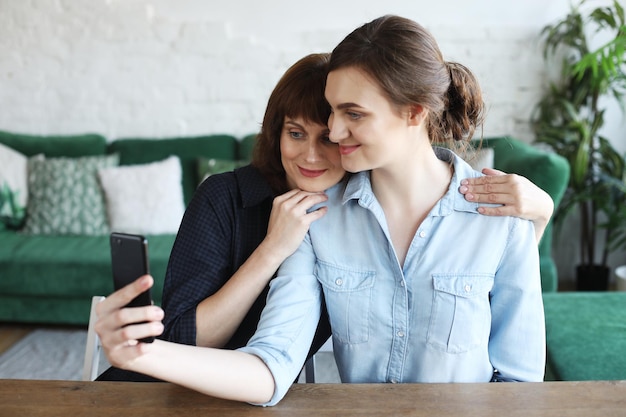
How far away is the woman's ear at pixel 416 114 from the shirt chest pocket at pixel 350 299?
12.4 inches

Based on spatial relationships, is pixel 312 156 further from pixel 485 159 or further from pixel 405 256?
pixel 485 159

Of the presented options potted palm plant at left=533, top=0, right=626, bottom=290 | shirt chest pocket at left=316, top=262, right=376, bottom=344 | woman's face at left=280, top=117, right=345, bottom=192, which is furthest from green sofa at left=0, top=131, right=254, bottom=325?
potted palm plant at left=533, top=0, right=626, bottom=290

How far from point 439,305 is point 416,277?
0.23ft

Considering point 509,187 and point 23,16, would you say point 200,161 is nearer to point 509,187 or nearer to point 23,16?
point 23,16

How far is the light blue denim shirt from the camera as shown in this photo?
47.2 inches

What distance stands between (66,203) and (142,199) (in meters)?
0.42

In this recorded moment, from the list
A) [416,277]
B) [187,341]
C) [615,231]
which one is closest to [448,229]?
[416,277]

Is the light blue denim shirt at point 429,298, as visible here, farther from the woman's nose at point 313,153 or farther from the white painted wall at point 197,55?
the white painted wall at point 197,55

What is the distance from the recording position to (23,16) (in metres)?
3.79

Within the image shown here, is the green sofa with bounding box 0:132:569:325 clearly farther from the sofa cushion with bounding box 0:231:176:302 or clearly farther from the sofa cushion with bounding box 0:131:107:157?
the sofa cushion with bounding box 0:131:107:157

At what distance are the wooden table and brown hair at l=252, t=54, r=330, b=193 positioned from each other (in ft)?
1.93

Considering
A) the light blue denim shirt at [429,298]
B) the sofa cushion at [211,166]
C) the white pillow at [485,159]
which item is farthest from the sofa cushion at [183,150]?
the light blue denim shirt at [429,298]

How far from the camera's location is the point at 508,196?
1.25 metres

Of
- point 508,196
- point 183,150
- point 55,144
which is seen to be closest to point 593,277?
point 183,150
